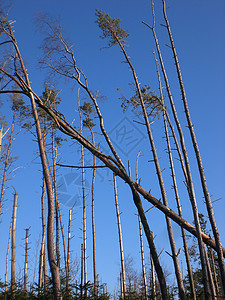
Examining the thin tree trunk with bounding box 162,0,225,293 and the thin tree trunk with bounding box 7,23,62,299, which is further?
the thin tree trunk with bounding box 7,23,62,299

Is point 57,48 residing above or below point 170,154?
above

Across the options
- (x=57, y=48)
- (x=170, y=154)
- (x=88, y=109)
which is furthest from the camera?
(x=88, y=109)

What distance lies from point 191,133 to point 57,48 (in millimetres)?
4355

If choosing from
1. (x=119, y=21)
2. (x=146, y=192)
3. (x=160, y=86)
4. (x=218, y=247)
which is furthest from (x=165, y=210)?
(x=119, y=21)

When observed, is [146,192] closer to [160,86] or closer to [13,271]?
[160,86]

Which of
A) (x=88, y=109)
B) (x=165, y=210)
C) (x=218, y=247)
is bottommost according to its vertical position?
(x=218, y=247)

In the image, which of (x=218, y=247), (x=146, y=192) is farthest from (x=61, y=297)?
(x=218, y=247)

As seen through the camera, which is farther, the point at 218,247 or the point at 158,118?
the point at 158,118

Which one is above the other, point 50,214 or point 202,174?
point 202,174

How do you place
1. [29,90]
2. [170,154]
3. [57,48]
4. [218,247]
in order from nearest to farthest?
[218,247], [29,90], [57,48], [170,154]

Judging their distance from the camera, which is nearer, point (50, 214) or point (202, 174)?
point (202, 174)

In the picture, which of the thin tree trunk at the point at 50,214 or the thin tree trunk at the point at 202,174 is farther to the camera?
the thin tree trunk at the point at 50,214

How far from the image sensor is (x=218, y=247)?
6.01 metres

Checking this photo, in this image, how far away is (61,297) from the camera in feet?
19.7
